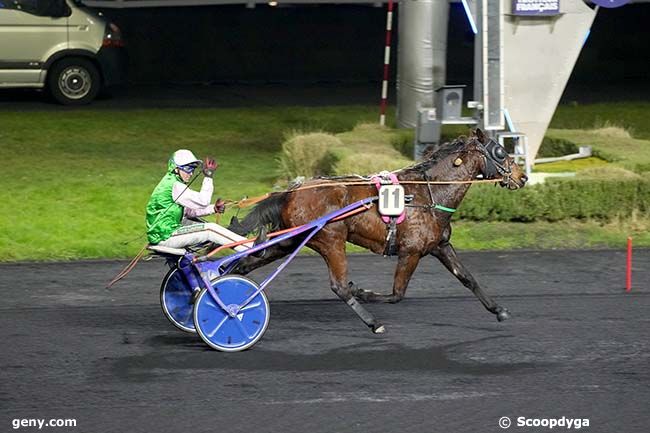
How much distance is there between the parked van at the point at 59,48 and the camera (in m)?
20.8

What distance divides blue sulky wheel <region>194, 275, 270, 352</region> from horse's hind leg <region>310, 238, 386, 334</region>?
57 centimetres

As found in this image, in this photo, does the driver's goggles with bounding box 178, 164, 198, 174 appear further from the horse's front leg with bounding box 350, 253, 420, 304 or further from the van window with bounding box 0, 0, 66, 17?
the van window with bounding box 0, 0, 66, 17

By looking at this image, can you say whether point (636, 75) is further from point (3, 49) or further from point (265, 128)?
point (3, 49)

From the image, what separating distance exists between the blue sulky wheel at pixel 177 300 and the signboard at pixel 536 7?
6.32 m

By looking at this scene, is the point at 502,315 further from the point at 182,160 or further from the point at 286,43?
the point at 286,43

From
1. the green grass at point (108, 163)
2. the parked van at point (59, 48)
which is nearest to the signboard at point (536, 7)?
the green grass at point (108, 163)

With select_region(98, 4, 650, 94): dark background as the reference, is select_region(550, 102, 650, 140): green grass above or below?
below

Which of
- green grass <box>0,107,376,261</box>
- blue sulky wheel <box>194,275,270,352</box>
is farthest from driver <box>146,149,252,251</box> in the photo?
green grass <box>0,107,376,261</box>

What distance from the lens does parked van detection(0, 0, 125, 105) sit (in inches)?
818

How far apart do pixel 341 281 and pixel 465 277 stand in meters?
1.04

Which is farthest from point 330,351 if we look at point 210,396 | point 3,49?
point 3,49

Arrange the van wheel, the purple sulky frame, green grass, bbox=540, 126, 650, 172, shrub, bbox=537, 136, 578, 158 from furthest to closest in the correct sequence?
the van wheel → shrub, bbox=537, 136, 578, 158 → green grass, bbox=540, 126, 650, 172 → the purple sulky frame

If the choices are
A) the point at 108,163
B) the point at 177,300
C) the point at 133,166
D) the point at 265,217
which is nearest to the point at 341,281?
the point at 265,217

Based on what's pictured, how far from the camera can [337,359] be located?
891cm
